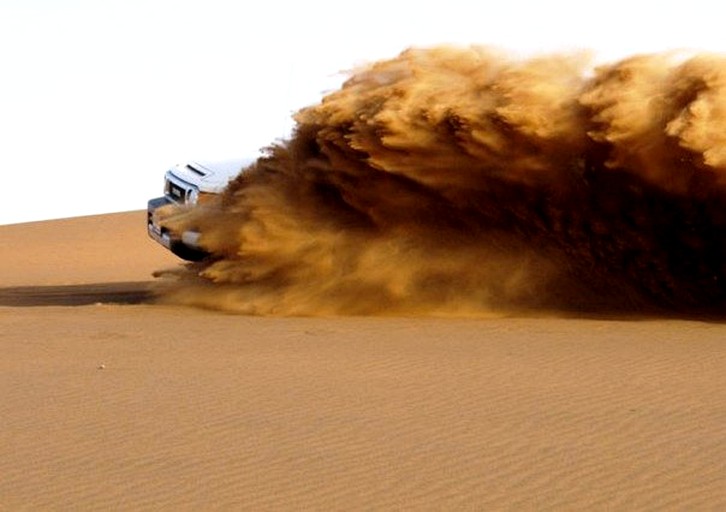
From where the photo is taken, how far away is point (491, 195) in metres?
11.3

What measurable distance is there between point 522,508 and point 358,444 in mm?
1316

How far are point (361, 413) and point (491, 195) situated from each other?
4.31 metres

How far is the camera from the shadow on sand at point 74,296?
14523 mm

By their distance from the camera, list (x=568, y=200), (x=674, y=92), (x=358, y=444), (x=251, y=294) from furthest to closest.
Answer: (x=251, y=294) < (x=568, y=200) < (x=674, y=92) < (x=358, y=444)

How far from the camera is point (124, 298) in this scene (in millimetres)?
14836

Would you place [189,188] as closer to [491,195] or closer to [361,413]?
[491,195]

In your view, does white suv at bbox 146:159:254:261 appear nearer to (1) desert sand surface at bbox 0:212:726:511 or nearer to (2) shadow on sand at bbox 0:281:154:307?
(2) shadow on sand at bbox 0:281:154:307

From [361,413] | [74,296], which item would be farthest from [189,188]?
[361,413]

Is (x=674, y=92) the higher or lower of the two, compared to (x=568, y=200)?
higher

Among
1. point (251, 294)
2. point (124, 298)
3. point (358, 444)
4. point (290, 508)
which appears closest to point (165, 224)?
point (251, 294)

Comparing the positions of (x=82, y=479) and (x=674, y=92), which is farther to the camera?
(x=674, y=92)

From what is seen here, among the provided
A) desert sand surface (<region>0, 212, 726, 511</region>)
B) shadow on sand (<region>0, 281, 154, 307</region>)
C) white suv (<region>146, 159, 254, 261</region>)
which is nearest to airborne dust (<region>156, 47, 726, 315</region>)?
desert sand surface (<region>0, 212, 726, 511</region>)

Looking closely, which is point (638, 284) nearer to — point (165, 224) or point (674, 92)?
point (674, 92)

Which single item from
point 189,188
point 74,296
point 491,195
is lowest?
point 74,296
